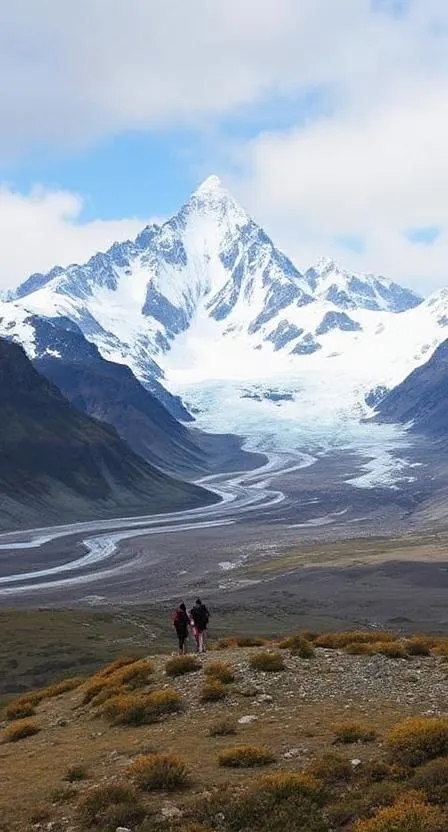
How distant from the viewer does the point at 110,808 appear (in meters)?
15.9

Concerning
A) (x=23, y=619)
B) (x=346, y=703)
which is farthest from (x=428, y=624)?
(x=346, y=703)

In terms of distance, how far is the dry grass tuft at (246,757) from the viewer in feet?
57.3

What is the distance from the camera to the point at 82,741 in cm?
2223

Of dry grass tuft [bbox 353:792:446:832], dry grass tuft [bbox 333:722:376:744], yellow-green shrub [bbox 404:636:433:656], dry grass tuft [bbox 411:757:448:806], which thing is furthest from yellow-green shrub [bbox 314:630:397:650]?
dry grass tuft [bbox 353:792:446:832]

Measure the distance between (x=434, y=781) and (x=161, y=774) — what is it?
17.8ft

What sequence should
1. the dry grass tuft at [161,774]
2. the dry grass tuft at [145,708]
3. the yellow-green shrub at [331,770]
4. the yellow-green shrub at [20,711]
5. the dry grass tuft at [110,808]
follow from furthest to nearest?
the yellow-green shrub at [20,711] < the dry grass tuft at [145,708] < the dry grass tuft at [161,774] < the yellow-green shrub at [331,770] < the dry grass tuft at [110,808]

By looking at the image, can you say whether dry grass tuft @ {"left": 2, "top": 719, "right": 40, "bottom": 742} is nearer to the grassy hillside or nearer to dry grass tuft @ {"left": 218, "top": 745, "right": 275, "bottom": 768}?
the grassy hillside

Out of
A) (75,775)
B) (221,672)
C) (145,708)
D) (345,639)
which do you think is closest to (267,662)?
(221,672)

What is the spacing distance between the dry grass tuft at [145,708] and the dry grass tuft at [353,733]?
5.97m

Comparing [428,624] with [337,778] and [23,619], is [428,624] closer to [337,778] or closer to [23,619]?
[23,619]

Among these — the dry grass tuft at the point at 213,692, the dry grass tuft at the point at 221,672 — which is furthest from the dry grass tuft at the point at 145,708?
the dry grass tuft at the point at 221,672

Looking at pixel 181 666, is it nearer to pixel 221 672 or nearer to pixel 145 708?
pixel 221 672

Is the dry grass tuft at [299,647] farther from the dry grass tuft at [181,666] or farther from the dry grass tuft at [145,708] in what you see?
the dry grass tuft at [145,708]

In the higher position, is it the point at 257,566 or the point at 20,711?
the point at 20,711
